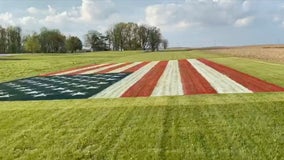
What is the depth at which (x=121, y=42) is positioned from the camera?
147 m

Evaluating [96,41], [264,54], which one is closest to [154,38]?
[96,41]

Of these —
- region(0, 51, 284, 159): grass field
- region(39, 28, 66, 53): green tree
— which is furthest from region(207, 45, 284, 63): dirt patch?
region(39, 28, 66, 53): green tree

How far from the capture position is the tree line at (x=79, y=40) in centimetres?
13425

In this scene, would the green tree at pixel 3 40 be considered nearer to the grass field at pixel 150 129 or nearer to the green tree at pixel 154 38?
the green tree at pixel 154 38

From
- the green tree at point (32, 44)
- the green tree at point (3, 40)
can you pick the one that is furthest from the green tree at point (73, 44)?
the green tree at point (3, 40)

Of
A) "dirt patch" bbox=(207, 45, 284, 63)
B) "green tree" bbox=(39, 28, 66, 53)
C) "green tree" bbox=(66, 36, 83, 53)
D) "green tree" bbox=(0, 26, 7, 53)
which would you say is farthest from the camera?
"green tree" bbox=(66, 36, 83, 53)

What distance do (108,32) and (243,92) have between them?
14049 cm

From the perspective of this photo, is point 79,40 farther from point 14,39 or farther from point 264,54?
point 264,54

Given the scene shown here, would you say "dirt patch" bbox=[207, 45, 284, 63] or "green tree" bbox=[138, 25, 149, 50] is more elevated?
"green tree" bbox=[138, 25, 149, 50]

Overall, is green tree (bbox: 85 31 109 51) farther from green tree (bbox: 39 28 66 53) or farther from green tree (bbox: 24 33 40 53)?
green tree (bbox: 24 33 40 53)

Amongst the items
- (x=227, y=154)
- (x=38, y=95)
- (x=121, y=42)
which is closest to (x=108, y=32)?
(x=121, y=42)

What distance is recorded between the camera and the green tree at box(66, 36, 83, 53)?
459 ft

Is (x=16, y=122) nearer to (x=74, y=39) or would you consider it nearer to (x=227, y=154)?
(x=227, y=154)

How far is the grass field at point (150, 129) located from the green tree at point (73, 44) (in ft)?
429
